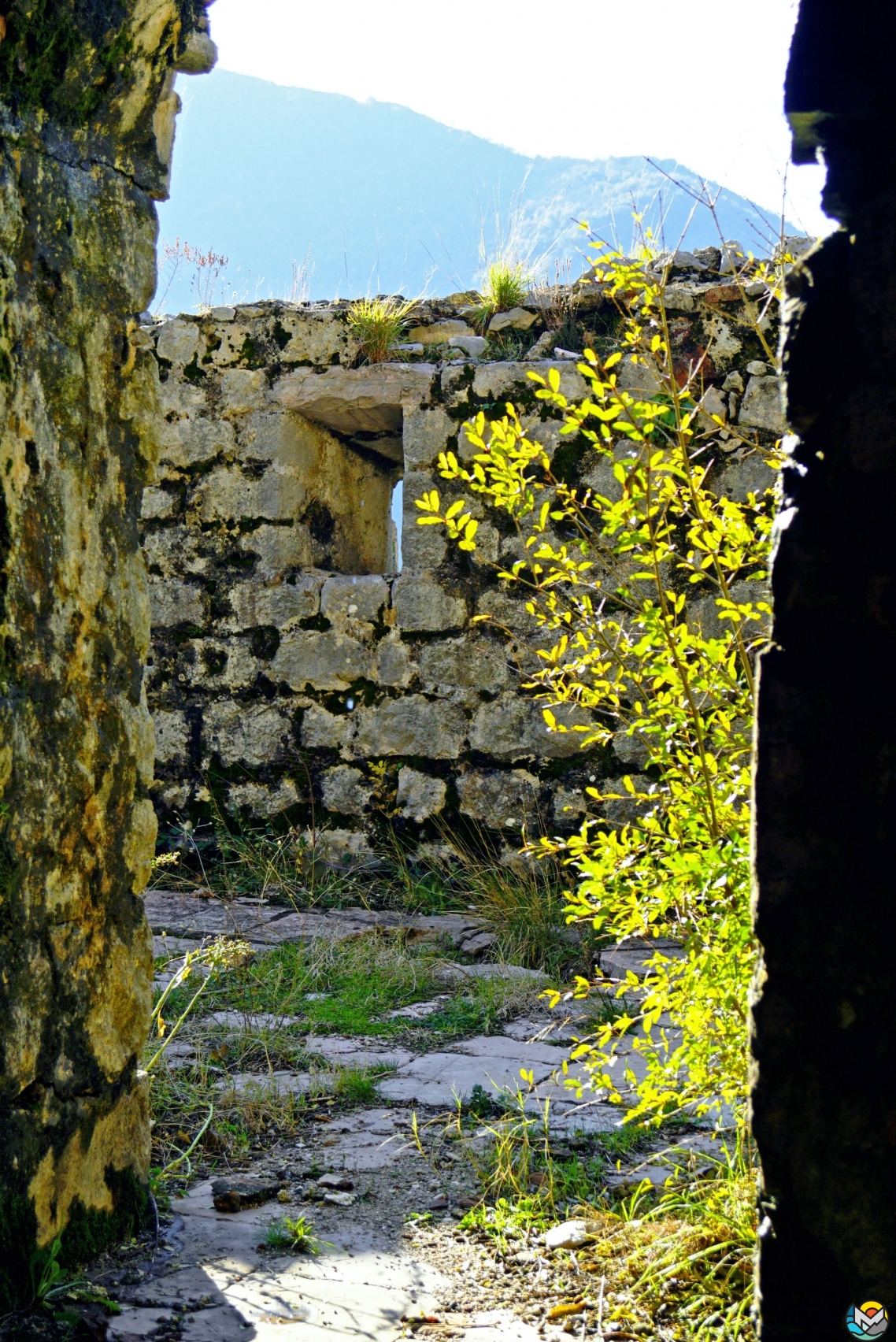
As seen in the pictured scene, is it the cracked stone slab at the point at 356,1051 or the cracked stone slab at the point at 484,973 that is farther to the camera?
the cracked stone slab at the point at 484,973

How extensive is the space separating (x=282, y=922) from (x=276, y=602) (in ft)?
4.82

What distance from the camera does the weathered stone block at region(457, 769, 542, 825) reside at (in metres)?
4.72

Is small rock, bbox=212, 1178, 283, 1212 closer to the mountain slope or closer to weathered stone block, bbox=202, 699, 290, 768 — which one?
weathered stone block, bbox=202, 699, 290, 768

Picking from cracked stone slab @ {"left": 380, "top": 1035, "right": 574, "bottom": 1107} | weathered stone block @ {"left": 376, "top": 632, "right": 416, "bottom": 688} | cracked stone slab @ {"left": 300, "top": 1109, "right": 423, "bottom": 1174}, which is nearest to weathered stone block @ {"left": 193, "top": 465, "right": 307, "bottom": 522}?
weathered stone block @ {"left": 376, "top": 632, "right": 416, "bottom": 688}

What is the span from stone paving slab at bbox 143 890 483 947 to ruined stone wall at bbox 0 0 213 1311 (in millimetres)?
1972

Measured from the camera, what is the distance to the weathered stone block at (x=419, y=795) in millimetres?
4828

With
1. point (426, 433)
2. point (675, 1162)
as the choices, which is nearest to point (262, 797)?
point (426, 433)

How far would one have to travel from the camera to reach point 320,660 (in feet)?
16.3

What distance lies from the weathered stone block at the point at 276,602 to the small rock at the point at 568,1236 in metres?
3.38

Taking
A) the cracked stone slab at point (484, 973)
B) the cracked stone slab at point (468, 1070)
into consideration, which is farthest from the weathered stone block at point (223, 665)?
the cracked stone slab at point (468, 1070)

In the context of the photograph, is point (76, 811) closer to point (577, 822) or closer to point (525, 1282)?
point (525, 1282)

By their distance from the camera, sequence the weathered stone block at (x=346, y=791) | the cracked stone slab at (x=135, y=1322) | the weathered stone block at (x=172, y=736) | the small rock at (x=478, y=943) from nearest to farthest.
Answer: the cracked stone slab at (x=135, y=1322), the small rock at (x=478, y=943), the weathered stone block at (x=346, y=791), the weathered stone block at (x=172, y=736)

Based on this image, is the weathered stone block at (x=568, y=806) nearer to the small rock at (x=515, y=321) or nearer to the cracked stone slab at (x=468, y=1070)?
the cracked stone slab at (x=468, y=1070)

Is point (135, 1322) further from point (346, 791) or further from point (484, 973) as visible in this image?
point (346, 791)
